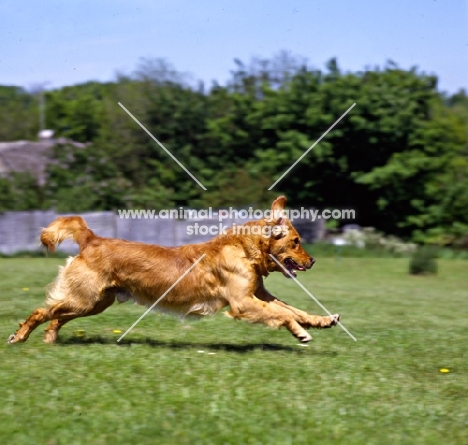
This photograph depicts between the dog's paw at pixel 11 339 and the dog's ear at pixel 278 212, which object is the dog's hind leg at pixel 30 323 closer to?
the dog's paw at pixel 11 339

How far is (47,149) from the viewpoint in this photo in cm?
3669

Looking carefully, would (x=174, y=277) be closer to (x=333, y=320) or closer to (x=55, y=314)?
(x=55, y=314)

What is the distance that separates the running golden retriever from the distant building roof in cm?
2777

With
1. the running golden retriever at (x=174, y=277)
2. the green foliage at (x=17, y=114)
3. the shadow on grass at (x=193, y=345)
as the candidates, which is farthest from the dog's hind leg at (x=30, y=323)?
the green foliage at (x=17, y=114)

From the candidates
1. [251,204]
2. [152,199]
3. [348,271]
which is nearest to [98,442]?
[348,271]

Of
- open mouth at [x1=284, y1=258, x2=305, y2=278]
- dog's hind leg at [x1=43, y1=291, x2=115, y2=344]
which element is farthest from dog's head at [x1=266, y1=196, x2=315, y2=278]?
dog's hind leg at [x1=43, y1=291, x2=115, y2=344]

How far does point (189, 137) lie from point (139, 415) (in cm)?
3237

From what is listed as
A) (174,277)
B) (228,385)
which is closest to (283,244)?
(174,277)

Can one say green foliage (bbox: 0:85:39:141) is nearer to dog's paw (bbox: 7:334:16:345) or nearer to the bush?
the bush

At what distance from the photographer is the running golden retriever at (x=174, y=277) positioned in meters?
8.17

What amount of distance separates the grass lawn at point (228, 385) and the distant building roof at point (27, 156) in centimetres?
2640

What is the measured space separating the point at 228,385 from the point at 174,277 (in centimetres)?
193

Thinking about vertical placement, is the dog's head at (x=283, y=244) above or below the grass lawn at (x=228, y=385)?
above

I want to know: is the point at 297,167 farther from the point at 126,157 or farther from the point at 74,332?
the point at 74,332
